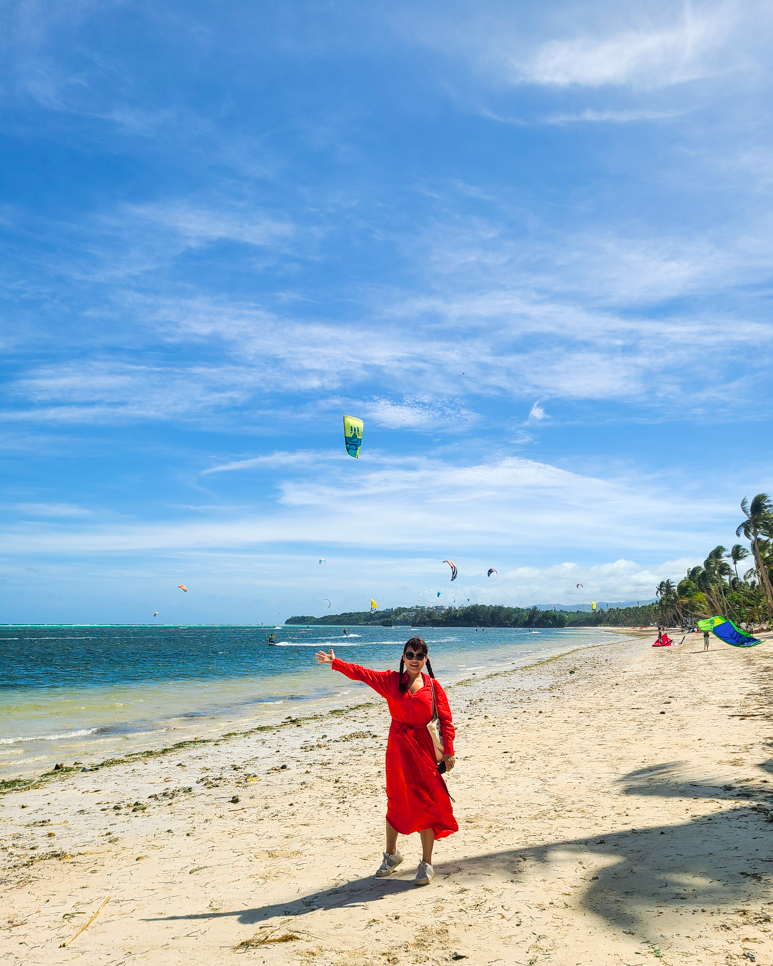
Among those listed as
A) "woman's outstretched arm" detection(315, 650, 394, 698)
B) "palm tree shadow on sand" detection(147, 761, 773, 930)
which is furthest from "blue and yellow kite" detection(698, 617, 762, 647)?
"woman's outstretched arm" detection(315, 650, 394, 698)

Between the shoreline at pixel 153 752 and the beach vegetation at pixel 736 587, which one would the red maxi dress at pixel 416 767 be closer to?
the shoreline at pixel 153 752

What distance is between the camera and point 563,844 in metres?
5.80

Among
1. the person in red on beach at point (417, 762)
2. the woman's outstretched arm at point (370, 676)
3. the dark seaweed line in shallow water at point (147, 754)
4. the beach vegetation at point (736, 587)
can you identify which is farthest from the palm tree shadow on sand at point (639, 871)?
the beach vegetation at point (736, 587)

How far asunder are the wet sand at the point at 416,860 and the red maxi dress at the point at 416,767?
556 mm

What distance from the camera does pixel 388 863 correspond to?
5352 mm

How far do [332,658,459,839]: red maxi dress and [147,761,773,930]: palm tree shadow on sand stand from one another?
57 cm

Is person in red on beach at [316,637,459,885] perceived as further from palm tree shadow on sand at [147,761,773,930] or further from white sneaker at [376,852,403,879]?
palm tree shadow on sand at [147,761,773,930]

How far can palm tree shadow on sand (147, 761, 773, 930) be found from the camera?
14.5 feet

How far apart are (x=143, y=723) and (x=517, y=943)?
1770 cm

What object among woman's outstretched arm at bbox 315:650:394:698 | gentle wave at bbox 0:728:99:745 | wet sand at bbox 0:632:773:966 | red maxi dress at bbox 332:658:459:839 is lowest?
gentle wave at bbox 0:728:99:745

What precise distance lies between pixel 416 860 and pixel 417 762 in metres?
1.39

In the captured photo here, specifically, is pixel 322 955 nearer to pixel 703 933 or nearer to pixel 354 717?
pixel 703 933

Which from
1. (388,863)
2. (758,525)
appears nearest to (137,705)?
(388,863)

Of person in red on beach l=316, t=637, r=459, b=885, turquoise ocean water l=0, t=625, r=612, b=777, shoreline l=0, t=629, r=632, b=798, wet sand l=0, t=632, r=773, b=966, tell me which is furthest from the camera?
turquoise ocean water l=0, t=625, r=612, b=777
